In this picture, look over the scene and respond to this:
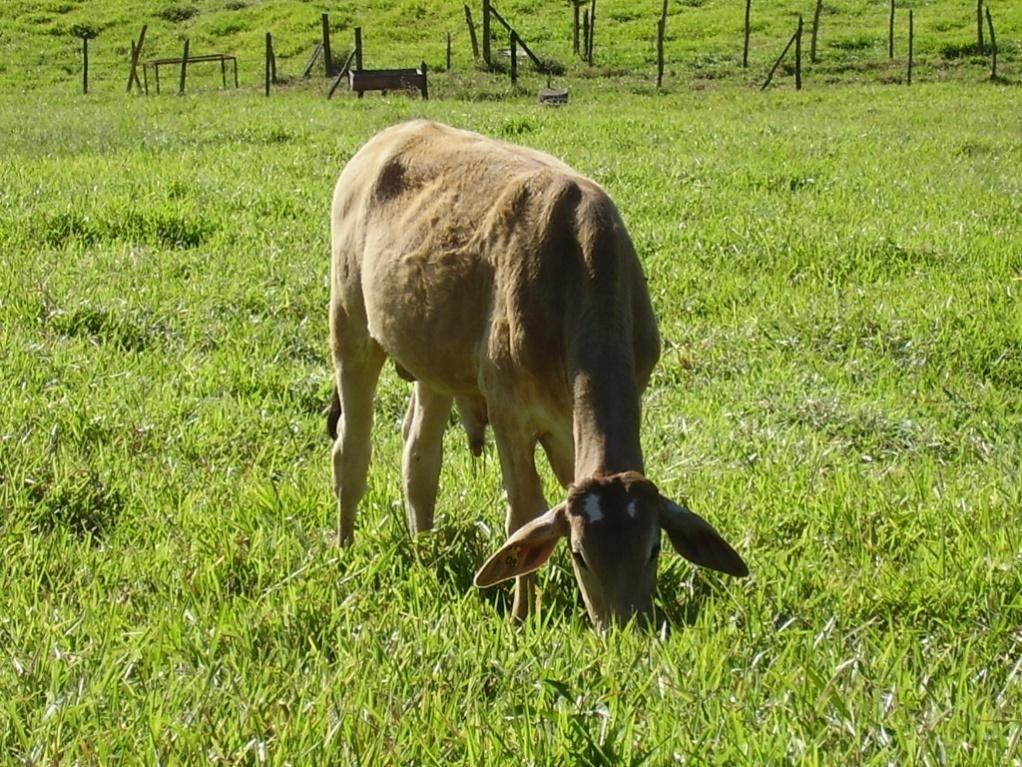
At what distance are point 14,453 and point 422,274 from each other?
7.00 feet

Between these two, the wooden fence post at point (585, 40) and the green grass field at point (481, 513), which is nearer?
the green grass field at point (481, 513)

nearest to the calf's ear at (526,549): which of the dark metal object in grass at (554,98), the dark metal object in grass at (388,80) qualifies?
the dark metal object in grass at (554,98)

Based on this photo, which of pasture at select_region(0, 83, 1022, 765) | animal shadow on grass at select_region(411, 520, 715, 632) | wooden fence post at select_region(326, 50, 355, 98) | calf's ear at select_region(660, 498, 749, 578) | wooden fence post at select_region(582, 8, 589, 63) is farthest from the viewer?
wooden fence post at select_region(582, 8, 589, 63)

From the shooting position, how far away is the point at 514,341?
15.8ft

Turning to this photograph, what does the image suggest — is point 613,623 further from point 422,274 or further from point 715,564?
point 422,274

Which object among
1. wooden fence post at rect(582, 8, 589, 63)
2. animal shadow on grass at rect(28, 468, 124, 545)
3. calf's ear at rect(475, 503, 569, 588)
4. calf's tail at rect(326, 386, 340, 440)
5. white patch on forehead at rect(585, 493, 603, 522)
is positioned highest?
wooden fence post at rect(582, 8, 589, 63)

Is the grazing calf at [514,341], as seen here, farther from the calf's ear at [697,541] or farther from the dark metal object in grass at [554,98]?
the dark metal object in grass at [554,98]

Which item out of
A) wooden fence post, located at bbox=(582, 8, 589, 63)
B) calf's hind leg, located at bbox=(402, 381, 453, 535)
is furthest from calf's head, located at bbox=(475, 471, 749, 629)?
wooden fence post, located at bbox=(582, 8, 589, 63)

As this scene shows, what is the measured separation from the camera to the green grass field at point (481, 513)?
3586 millimetres

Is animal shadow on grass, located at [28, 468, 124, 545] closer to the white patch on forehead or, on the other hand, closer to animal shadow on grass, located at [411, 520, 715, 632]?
animal shadow on grass, located at [411, 520, 715, 632]

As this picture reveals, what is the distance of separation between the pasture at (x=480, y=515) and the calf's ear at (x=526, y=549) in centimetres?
19

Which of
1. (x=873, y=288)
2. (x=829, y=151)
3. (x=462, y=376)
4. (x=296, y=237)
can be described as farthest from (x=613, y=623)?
(x=829, y=151)

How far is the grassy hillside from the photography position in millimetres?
41156

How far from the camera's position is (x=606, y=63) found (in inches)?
1665
